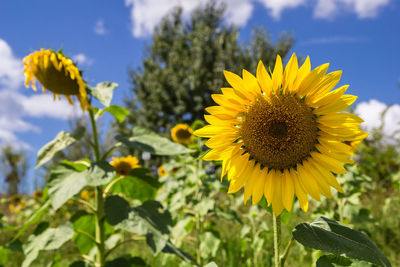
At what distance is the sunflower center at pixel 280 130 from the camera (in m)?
0.98

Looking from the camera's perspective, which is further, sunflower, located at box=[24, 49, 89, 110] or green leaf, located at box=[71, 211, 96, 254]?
green leaf, located at box=[71, 211, 96, 254]

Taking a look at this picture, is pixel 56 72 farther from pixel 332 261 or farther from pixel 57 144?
pixel 332 261

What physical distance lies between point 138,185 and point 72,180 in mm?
421

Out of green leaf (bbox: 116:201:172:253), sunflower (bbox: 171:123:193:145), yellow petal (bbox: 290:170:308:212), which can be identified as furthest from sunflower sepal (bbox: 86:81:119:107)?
sunflower (bbox: 171:123:193:145)

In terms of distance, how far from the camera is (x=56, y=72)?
64.4 inches

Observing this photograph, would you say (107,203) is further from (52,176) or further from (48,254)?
(48,254)

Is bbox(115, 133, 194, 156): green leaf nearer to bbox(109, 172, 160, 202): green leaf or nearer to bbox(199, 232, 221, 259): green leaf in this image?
bbox(109, 172, 160, 202): green leaf

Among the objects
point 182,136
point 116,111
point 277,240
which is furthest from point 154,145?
point 182,136

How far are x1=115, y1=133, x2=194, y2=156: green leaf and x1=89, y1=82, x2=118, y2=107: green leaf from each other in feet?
0.61

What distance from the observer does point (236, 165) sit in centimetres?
102

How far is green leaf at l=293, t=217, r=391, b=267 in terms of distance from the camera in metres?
0.80

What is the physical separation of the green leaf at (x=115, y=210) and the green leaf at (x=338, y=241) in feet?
2.83

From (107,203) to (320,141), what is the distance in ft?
3.32

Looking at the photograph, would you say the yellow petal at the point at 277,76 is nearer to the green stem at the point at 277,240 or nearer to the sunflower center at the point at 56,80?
the green stem at the point at 277,240
